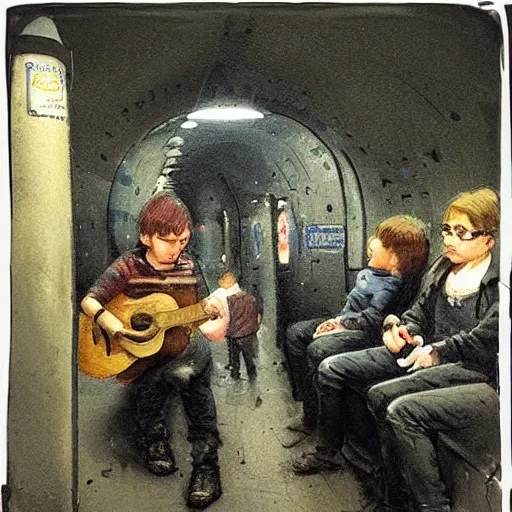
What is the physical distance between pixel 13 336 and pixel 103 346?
0.14m

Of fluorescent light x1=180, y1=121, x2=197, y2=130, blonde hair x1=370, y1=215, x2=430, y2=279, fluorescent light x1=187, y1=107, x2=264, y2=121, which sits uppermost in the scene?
fluorescent light x1=187, y1=107, x2=264, y2=121

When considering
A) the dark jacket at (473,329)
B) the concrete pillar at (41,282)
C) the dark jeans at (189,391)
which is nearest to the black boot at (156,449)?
the dark jeans at (189,391)

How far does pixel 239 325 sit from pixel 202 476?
25cm

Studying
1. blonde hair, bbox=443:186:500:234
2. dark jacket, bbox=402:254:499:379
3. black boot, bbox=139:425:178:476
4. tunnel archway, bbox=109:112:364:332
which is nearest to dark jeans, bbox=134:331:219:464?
black boot, bbox=139:425:178:476

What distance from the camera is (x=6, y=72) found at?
4.67ft

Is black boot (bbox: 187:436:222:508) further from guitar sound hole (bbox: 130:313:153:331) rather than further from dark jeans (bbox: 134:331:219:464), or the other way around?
guitar sound hole (bbox: 130:313:153:331)

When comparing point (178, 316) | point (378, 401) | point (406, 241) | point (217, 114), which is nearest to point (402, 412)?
point (378, 401)

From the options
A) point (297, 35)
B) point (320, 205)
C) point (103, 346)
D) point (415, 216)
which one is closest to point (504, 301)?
point (415, 216)

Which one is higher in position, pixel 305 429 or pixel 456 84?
pixel 456 84

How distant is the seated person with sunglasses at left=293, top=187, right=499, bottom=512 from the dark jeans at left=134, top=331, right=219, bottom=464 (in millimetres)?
173

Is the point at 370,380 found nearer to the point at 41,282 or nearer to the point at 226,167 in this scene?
the point at 226,167

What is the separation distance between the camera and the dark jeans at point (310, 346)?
1.47 meters

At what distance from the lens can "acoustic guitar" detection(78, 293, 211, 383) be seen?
4.78 feet

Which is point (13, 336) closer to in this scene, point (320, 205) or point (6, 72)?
point (6, 72)
